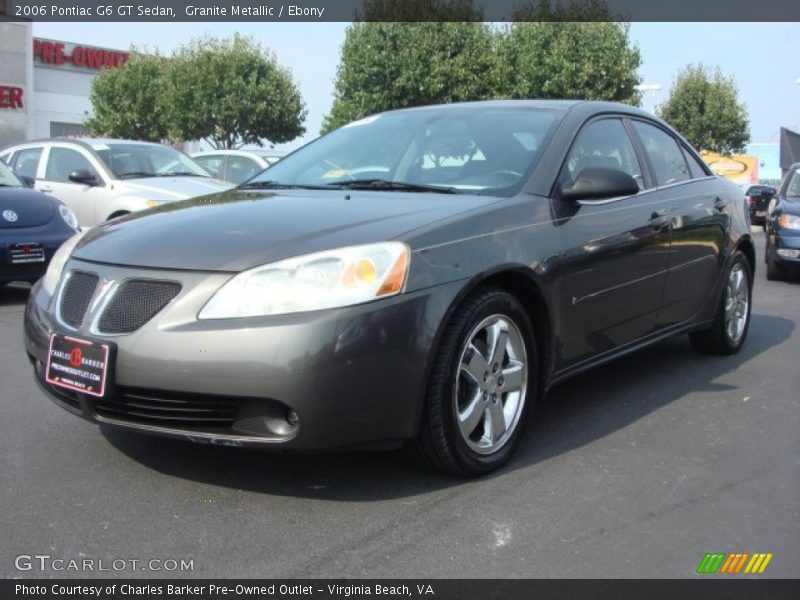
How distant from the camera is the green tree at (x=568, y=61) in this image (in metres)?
28.8

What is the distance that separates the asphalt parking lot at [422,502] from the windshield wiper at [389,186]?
3.79 feet

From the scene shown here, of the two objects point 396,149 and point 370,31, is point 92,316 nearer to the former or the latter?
point 396,149

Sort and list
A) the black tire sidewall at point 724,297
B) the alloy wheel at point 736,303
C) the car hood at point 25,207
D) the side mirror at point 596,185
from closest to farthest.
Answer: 1. the side mirror at point 596,185
2. the black tire sidewall at point 724,297
3. the alloy wheel at point 736,303
4. the car hood at point 25,207

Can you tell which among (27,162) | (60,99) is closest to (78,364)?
(27,162)

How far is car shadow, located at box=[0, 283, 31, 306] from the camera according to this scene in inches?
304

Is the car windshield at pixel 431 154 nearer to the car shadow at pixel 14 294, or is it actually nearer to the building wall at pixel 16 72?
the car shadow at pixel 14 294

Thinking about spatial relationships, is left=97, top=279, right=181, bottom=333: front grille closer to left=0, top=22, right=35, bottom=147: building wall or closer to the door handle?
the door handle

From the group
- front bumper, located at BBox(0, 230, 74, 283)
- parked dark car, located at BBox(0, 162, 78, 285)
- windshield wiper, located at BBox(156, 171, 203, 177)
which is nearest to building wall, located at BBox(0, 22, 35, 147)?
windshield wiper, located at BBox(156, 171, 203, 177)

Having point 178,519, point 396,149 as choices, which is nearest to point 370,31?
point 396,149

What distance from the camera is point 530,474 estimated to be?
3.46m

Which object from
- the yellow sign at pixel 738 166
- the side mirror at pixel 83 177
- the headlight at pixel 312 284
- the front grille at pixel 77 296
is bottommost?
the front grille at pixel 77 296

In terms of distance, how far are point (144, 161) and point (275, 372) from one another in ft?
26.5

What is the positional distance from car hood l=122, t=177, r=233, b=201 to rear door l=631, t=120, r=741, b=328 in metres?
5.36
